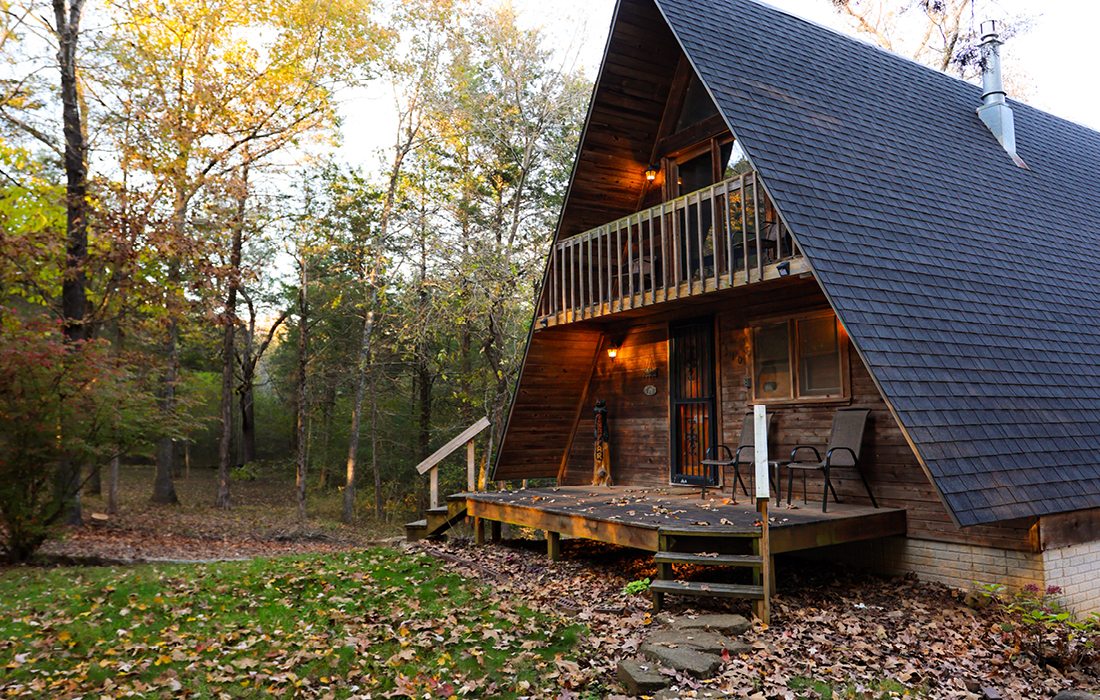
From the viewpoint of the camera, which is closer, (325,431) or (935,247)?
(935,247)

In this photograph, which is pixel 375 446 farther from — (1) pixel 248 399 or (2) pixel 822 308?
(2) pixel 822 308

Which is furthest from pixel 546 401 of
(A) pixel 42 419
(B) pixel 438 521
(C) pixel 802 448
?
(A) pixel 42 419

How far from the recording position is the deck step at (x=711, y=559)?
218 inches

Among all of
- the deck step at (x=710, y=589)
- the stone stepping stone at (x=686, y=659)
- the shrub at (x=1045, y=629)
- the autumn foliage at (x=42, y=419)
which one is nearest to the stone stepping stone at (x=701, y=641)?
the stone stepping stone at (x=686, y=659)

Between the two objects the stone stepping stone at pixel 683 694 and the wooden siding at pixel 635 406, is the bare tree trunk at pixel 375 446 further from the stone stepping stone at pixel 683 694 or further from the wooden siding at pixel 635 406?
the stone stepping stone at pixel 683 694

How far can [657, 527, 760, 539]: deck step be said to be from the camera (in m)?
5.75

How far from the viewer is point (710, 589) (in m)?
5.54

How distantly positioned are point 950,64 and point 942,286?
50.5ft

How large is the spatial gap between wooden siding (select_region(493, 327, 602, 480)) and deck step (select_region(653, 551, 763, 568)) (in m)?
5.34

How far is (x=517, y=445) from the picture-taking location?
1159 cm

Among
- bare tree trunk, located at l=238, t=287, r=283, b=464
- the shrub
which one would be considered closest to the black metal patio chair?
the shrub

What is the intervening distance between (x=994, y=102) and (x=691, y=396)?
695 cm

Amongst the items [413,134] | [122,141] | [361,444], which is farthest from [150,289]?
[361,444]

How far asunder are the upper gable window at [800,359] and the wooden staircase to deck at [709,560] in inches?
103
